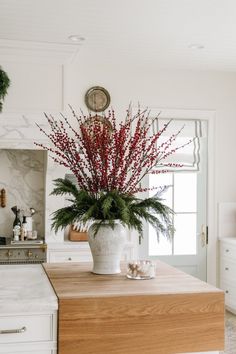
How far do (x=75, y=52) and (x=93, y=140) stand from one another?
8.98 ft

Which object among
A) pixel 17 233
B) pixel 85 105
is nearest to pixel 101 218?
pixel 17 233

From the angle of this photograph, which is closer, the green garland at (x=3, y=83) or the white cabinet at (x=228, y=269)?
the green garland at (x=3, y=83)

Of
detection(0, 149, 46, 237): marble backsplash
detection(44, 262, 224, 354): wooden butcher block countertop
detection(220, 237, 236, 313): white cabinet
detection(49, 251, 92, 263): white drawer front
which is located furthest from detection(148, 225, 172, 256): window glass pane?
detection(44, 262, 224, 354): wooden butcher block countertop

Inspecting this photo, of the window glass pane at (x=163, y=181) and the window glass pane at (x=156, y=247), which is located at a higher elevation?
the window glass pane at (x=163, y=181)

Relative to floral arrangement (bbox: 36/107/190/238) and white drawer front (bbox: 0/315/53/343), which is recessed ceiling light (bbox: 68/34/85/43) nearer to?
floral arrangement (bbox: 36/107/190/238)

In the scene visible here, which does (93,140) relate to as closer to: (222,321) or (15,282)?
(15,282)

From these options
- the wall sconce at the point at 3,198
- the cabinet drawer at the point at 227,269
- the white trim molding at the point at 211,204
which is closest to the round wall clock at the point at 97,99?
the white trim molding at the point at 211,204

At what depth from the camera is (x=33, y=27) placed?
4.30m

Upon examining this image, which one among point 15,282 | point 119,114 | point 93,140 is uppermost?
point 119,114

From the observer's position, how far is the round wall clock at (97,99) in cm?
551

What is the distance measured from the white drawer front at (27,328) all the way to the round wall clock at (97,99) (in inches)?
145

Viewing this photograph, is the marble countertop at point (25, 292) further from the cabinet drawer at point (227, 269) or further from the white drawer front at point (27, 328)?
the cabinet drawer at point (227, 269)

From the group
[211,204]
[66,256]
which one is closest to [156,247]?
[211,204]

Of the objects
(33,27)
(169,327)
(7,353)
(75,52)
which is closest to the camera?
(7,353)
